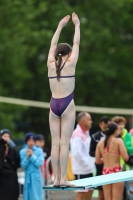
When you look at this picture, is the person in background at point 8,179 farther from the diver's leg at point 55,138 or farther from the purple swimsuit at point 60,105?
the purple swimsuit at point 60,105

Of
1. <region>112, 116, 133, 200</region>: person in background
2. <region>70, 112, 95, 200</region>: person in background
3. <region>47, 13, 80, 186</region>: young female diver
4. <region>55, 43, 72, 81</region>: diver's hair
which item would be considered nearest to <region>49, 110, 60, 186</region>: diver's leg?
<region>47, 13, 80, 186</region>: young female diver

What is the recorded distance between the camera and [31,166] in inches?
582

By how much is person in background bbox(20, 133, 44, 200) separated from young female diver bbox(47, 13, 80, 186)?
16.1 ft

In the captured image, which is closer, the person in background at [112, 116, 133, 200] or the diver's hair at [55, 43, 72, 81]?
the diver's hair at [55, 43, 72, 81]

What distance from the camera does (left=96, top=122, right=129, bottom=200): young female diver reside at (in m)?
12.5

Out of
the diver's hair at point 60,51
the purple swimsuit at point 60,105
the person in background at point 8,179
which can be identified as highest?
the diver's hair at point 60,51

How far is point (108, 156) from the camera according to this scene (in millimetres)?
12680

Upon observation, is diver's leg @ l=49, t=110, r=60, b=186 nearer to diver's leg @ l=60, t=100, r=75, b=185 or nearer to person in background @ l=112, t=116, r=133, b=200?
diver's leg @ l=60, t=100, r=75, b=185

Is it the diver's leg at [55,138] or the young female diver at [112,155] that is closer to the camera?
the diver's leg at [55,138]

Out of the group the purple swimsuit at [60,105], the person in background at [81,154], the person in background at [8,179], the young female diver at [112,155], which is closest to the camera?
the purple swimsuit at [60,105]

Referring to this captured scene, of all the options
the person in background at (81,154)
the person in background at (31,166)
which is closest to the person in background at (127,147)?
the person in background at (81,154)

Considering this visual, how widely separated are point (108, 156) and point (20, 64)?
2504 centimetres

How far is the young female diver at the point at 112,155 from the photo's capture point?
12547 mm

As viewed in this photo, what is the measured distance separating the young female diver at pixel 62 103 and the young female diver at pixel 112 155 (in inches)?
119
